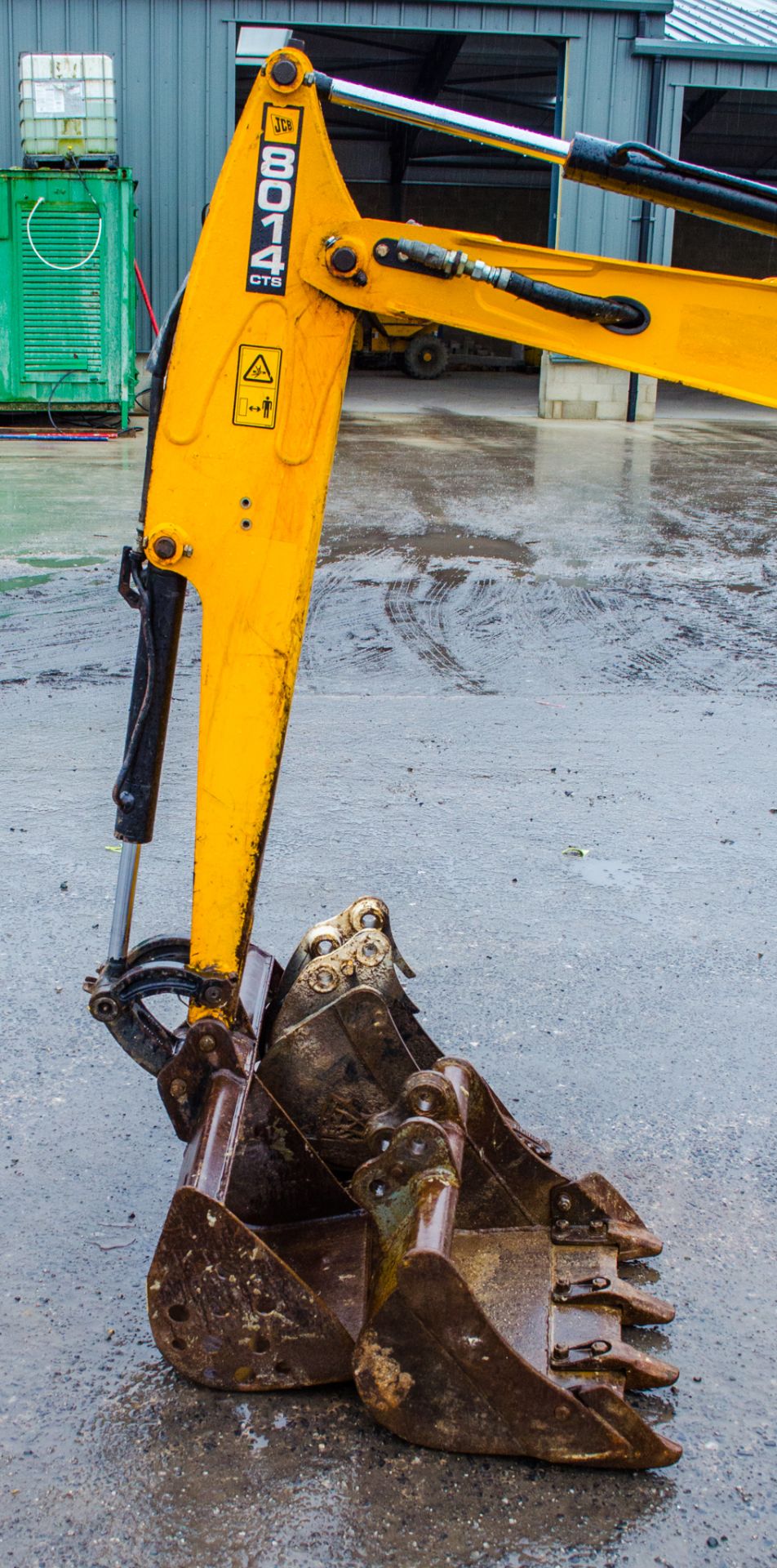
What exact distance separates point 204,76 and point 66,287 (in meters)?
4.99

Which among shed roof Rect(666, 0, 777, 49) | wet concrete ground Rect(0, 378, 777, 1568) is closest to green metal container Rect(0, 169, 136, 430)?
wet concrete ground Rect(0, 378, 777, 1568)

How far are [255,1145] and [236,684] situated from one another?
0.86 meters

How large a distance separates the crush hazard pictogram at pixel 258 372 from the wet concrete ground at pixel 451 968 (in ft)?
5.44

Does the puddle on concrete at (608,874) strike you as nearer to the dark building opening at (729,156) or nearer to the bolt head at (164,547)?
the bolt head at (164,547)

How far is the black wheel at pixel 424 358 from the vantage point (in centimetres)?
2681

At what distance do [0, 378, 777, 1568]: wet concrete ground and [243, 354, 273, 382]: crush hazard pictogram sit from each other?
1658mm

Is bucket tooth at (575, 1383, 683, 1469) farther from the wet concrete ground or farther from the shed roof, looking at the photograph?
the shed roof

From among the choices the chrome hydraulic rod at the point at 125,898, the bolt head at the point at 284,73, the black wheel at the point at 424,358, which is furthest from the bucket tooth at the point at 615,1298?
the black wheel at the point at 424,358

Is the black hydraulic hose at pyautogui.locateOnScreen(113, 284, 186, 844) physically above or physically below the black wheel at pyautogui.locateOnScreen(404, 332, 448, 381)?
below

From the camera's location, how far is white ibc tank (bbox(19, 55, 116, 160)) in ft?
48.4

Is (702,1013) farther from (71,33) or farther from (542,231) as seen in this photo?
(542,231)

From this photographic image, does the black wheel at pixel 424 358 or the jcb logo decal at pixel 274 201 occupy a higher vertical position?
the jcb logo decal at pixel 274 201

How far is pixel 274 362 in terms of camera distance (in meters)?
2.32

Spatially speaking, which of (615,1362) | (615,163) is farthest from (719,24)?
(615,1362)
